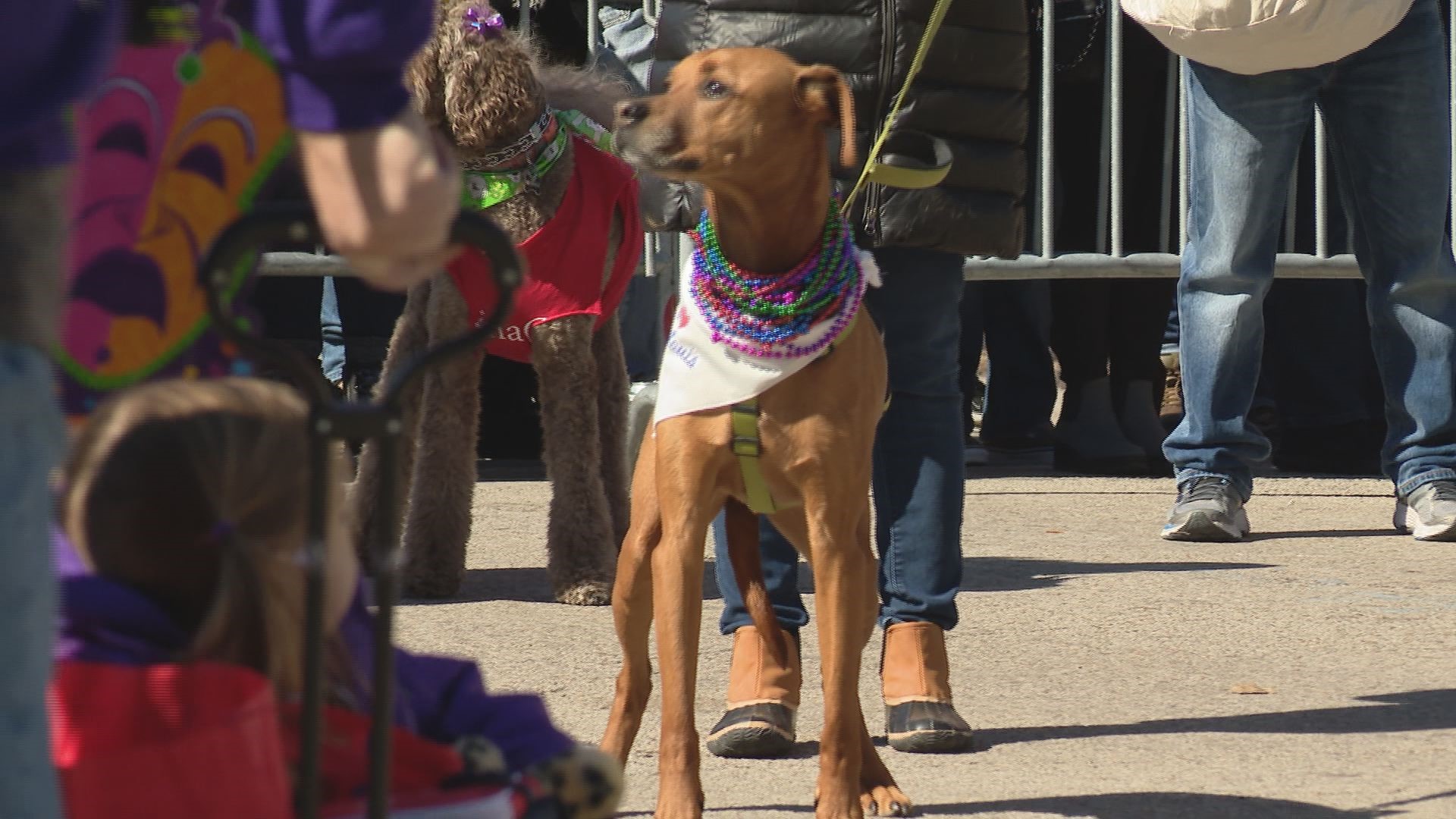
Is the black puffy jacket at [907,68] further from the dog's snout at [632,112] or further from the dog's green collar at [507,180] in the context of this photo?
the dog's green collar at [507,180]

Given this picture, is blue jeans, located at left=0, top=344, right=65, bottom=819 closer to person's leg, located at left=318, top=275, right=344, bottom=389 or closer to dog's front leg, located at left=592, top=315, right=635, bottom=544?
dog's front leg, located at left=592, top=315, right=635, bottom=544

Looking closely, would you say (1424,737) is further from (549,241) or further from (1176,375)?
(1176,375)

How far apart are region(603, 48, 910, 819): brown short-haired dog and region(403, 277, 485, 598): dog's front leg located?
71.1 inches

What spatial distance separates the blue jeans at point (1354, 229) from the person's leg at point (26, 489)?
5044 millimetres

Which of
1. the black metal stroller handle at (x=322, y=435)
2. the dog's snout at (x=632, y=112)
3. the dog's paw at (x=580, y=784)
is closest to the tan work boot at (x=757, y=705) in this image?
the dog's snout at (x=632, y=112)

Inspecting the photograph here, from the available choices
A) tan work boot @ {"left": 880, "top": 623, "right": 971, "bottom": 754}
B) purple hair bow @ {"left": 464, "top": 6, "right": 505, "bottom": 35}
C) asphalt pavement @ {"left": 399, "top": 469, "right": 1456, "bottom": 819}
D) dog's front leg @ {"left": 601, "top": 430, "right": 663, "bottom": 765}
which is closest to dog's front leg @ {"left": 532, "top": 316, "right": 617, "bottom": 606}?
asphalt pavement @ {"left": 399, "top": 469, "right": 1456, "bottom": 819}

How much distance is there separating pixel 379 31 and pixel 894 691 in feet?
7.69

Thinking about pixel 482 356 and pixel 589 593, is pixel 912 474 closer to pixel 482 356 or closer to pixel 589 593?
pixel 589 593

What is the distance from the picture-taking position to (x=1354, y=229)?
6.25m

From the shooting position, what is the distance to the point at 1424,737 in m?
3.74

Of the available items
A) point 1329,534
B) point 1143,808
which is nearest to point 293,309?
point 1329,534

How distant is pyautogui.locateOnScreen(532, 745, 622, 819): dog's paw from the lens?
182 centimetres

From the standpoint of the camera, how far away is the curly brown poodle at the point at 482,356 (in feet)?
16.3

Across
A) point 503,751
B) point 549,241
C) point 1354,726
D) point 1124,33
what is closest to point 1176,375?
point 1124,33
